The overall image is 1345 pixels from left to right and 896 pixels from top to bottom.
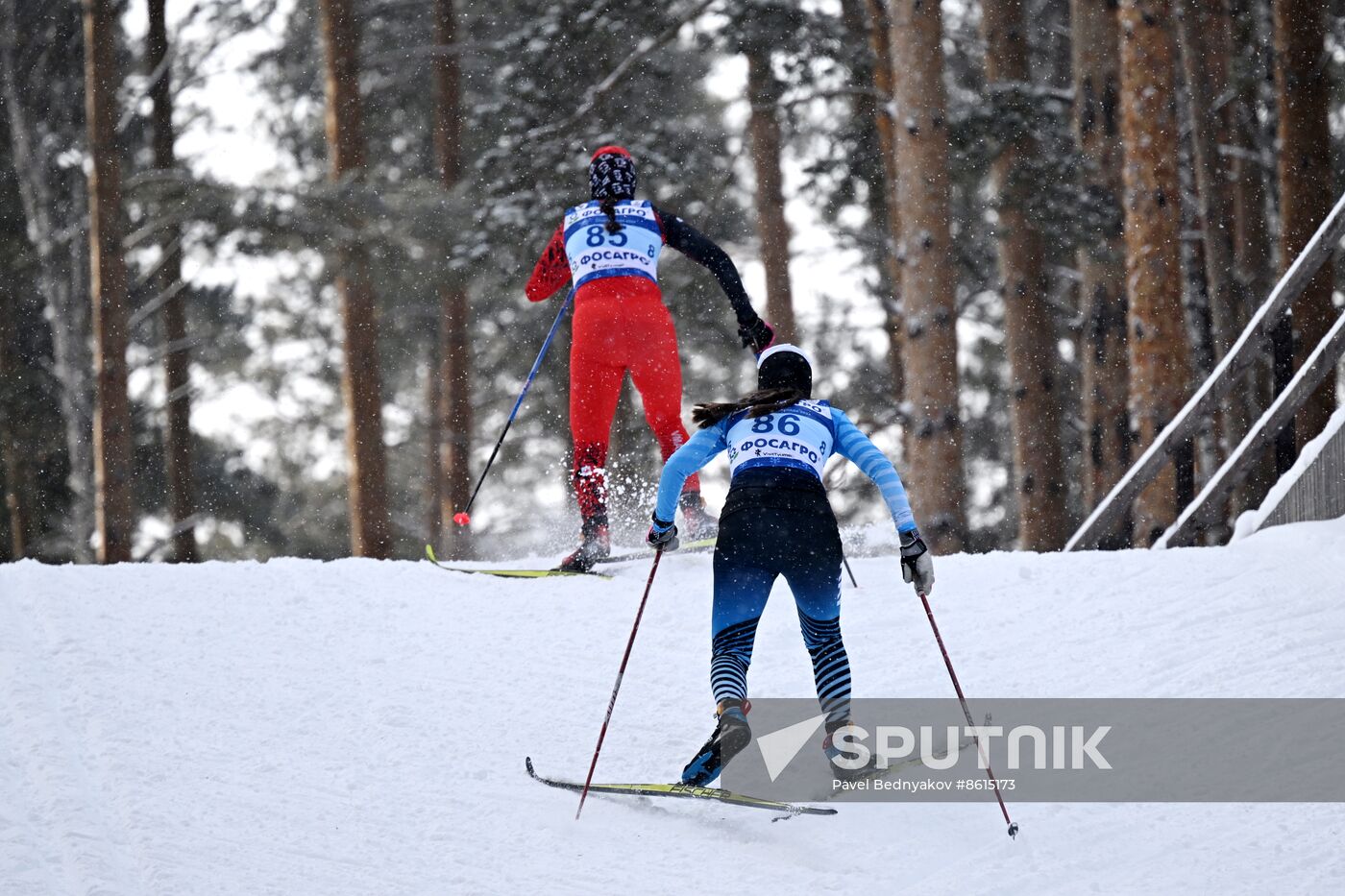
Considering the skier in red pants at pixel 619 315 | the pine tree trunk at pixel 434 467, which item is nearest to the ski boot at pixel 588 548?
the skier in red pants at pixel 619 315

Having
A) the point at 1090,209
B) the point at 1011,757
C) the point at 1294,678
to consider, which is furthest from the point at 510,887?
the point at 1090,209

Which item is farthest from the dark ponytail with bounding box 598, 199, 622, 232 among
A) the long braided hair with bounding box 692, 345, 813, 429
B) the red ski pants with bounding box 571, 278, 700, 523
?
the long braided hair with bounding box 692, 345, 813, 429

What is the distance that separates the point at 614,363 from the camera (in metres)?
7.96

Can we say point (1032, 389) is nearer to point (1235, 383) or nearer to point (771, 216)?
point (771, 216)

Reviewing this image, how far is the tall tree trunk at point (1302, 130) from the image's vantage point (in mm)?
12852

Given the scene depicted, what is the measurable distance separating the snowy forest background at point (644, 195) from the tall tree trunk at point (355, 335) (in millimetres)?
33

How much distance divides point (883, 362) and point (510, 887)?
69.6ft

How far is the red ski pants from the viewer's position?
7.89 m

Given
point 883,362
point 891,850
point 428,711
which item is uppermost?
point 883,362

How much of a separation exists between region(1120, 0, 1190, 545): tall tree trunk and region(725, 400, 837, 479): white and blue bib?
570cm

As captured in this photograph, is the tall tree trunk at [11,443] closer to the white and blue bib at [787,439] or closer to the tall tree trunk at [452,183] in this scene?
the tall tree trunk at [452,183]

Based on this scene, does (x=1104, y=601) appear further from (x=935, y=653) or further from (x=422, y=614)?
(x=422, y=614)

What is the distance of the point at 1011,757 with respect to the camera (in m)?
5.33

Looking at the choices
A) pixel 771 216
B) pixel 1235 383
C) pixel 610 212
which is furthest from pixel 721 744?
pixel 771 216
